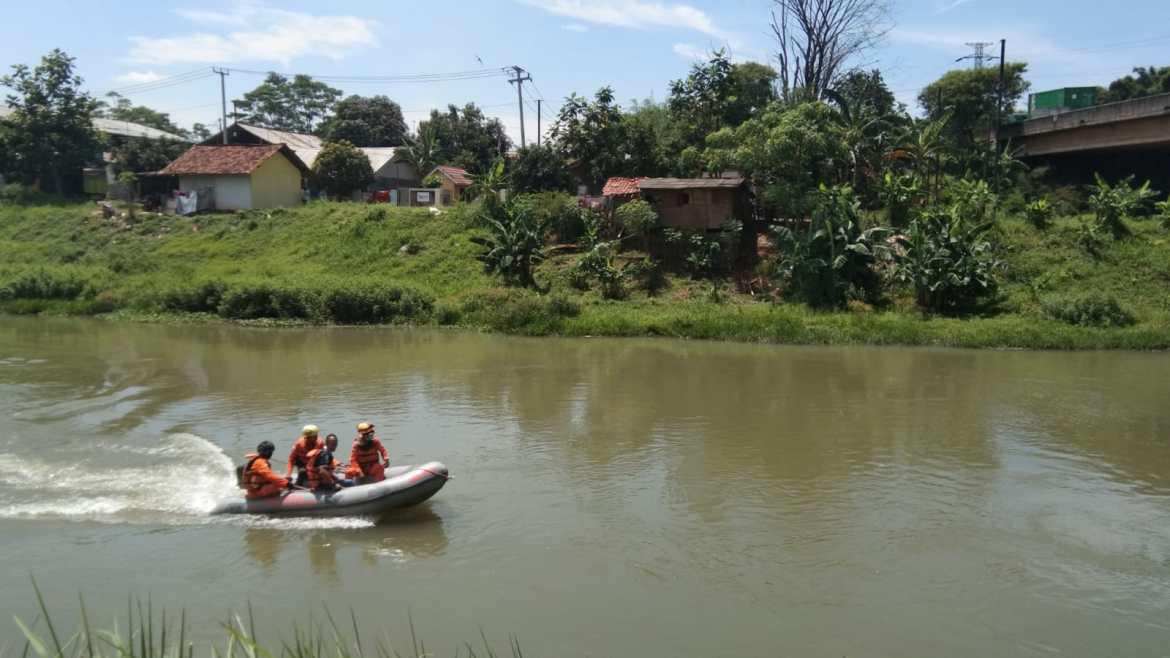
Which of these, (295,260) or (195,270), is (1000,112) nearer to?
(295,260)

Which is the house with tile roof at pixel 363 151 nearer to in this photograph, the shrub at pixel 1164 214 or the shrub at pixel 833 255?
the shrub at pixel 833 255

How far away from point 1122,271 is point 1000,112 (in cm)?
1027

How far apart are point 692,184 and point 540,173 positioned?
25.9 ft

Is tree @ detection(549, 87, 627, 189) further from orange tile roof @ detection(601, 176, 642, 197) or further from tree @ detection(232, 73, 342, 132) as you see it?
tree @ detection(232, 73, 342, 132)

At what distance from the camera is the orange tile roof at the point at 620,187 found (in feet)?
102

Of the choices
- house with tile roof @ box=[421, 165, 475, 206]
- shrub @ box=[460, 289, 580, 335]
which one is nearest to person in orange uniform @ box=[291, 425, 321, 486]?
shrub @ box=[460, 289, 580, 335]

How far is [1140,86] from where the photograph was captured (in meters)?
42.7

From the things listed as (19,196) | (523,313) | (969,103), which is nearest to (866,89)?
(969,103)

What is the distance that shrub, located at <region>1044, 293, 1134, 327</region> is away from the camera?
24.1 metres

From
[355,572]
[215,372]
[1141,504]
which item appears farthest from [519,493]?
[215,372]

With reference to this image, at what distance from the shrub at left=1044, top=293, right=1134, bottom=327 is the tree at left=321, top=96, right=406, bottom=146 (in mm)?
38460

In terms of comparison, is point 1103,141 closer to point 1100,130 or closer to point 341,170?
point 1100,130

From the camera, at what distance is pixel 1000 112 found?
34594 millimetres

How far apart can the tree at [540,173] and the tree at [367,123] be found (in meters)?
19.0
